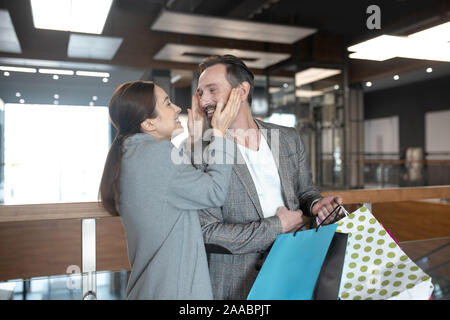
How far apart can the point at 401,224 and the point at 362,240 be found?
1017 millimetres

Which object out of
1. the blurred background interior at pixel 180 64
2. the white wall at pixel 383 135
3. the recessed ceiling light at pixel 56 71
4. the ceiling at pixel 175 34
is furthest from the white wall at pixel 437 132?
the recessed ceiling light at pixel 56 71

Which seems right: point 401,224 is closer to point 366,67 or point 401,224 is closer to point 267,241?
point 267,241

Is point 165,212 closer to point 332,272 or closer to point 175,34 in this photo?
point 332,272

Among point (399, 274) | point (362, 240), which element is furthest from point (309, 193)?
point (399, 274)

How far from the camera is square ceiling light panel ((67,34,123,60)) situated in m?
7.17

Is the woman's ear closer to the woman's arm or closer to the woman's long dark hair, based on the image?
the woman's long dark hair

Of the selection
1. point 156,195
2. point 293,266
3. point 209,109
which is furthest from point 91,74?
point 293,266

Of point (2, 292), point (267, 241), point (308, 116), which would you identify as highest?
point (308, 116)

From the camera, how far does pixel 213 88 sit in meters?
1.45

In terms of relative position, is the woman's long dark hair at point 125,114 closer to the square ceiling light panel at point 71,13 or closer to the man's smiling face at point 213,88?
the man's smiling face at point 213,88

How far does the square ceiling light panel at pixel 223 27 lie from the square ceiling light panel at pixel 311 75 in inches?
62.9

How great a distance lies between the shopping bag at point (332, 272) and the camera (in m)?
1.14

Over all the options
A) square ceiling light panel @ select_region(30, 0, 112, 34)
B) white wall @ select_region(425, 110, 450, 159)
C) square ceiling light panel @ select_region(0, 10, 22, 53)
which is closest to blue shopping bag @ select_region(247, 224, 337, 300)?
square ceiling light panel @ select_region(30, 0, 112, 34)
